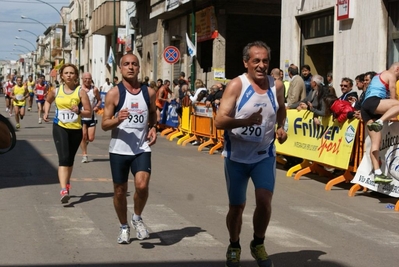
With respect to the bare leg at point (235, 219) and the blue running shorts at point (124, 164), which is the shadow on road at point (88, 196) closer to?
the blue running shorts at point (124, 164)

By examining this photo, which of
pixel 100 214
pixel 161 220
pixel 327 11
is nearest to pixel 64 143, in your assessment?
pixel 100 214

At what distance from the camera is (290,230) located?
849 cm

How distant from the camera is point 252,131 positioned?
6324 millimetres

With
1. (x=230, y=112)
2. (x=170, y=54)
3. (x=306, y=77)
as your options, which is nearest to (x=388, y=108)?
(x=230, y=112)

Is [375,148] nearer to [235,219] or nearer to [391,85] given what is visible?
[391,85]

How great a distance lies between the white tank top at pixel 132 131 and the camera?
750 cm

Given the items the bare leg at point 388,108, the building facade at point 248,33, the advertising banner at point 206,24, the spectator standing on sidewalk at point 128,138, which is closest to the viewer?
the spectator standing on sidewalk at point 128,138

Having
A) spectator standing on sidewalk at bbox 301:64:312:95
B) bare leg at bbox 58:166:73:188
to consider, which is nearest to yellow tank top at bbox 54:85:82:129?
bare leg at bbox 58:166:73:188

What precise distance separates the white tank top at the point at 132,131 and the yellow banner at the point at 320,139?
17.2ft

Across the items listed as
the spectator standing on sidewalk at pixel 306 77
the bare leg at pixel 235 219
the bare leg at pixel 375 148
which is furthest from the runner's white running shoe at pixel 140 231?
the spectator standing on sidewalk at pixel 306 77

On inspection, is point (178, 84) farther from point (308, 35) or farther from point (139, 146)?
point (139, 146)

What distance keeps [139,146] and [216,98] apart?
11.5 metres

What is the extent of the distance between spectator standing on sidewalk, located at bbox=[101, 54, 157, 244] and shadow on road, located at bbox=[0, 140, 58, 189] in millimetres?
4627

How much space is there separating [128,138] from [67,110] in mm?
2969
